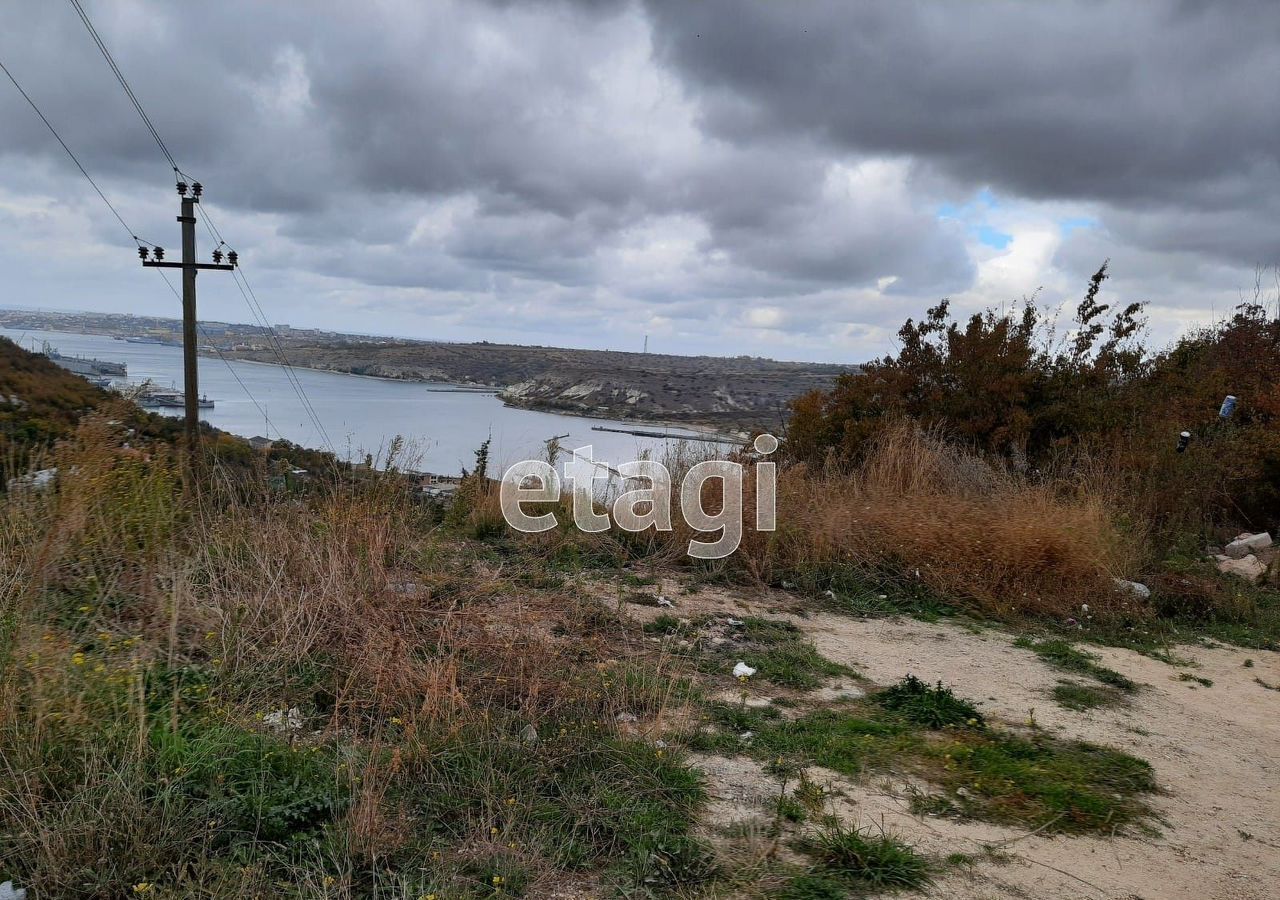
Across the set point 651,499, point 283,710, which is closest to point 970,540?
point 651,499

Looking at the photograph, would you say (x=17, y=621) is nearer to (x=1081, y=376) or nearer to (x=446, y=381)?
(x=1081, y=376)

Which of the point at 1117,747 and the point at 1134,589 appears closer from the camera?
the point at 1117,747

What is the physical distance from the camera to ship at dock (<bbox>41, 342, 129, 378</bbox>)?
40.9 ft

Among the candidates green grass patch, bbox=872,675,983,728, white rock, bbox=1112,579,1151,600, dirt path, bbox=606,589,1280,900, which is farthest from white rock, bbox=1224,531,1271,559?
green grass patch, bbox=872,675,983,728

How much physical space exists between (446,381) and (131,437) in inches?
1142

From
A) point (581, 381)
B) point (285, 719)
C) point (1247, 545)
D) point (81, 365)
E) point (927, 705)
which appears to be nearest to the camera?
point (285, 719)

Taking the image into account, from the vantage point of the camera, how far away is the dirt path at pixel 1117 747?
2.71m

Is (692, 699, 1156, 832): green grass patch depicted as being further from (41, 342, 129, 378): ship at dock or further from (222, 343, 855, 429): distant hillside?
(41, 342, 129, 378): ship at dock

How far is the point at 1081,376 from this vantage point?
36.9 feet

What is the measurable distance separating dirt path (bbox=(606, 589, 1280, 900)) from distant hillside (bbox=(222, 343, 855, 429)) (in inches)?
318

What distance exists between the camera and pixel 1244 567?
7.88 meters

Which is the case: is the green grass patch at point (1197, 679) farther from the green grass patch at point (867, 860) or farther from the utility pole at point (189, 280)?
the utility pole at point (189, 280)

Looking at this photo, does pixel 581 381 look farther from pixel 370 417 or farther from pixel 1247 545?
pixel 1247 545

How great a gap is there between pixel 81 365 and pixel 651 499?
12.7 metres
